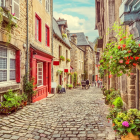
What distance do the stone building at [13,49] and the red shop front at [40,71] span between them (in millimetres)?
902

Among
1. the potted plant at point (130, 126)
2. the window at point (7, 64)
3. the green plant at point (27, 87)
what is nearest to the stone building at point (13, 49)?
the window at point (7, 64)

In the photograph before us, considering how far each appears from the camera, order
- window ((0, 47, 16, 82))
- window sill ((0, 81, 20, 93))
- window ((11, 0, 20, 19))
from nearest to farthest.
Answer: window sill ((0, 81, 20, 93)) < window ((0, 47, 16, 82)) < window ((11, 0, 20, 19))

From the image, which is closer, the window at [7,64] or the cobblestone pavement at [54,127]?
the cobblestone pavement at [54,127]

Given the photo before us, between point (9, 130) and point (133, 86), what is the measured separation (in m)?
3.57

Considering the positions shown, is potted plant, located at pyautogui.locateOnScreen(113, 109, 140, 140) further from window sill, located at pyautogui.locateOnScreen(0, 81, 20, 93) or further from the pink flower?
window sill, located at pyautogui.locateOnScreen(0, 81, 20, 93)

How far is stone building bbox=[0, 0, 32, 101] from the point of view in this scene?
5480 mm

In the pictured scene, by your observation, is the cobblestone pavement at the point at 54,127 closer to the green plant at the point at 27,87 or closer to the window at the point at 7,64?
the window at the point at 7,64

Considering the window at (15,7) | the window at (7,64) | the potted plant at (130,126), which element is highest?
the window at (15,7)

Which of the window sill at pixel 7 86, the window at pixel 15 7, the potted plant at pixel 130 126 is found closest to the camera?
the potted plant at pixel 130 126

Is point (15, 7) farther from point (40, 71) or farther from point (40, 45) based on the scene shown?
point (40, 71)

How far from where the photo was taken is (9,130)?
13.0 ft

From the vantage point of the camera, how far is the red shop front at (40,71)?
26.3 feet

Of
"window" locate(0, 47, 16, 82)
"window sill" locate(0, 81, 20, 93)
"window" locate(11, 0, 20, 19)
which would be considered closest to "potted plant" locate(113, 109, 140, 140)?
"window sill" locate(0, 81, 20, 93)

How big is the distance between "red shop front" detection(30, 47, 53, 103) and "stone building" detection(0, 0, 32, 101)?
2.96 feet
